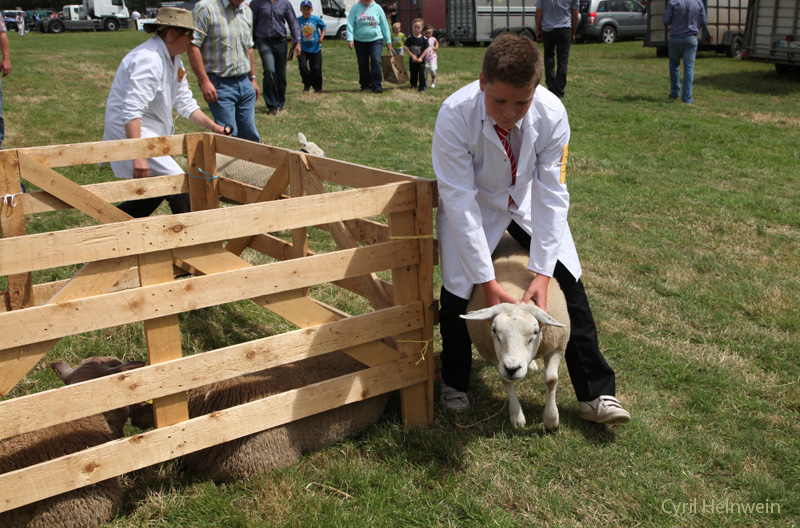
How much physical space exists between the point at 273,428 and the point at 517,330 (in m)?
1.20

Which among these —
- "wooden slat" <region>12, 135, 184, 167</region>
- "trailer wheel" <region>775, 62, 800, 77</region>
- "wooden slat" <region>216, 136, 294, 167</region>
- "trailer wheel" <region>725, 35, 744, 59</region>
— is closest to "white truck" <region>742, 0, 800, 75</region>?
"trailer wheel" <region>775, 62, 800, 77</region>

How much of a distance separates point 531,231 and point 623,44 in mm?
24340

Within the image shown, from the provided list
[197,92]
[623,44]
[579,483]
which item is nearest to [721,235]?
[579,483]

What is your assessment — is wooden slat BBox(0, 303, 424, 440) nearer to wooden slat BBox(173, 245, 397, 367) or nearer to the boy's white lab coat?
wooden slat BBox(173, 245, 397, 367)

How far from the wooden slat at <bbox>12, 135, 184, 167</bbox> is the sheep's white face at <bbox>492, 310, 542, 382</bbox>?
9.31 feet

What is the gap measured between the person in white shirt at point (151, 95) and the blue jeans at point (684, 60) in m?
10.4

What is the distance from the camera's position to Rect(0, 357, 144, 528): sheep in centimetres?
266

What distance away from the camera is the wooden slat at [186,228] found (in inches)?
96.0

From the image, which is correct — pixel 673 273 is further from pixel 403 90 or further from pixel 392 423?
pixel 403 90

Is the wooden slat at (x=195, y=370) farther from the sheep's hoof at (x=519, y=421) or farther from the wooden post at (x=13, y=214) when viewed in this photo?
the wooden post at (x=13, y=214)

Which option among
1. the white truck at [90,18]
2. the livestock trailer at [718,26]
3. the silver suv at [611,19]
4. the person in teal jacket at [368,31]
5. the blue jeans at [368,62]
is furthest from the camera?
the white truck at [90,18]

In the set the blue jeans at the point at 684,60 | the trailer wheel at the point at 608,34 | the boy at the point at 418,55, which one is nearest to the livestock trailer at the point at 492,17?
the trailer wheel at the point at 608,34

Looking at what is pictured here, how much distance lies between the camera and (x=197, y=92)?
14320mm

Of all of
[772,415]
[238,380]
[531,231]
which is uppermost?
[531,231]
